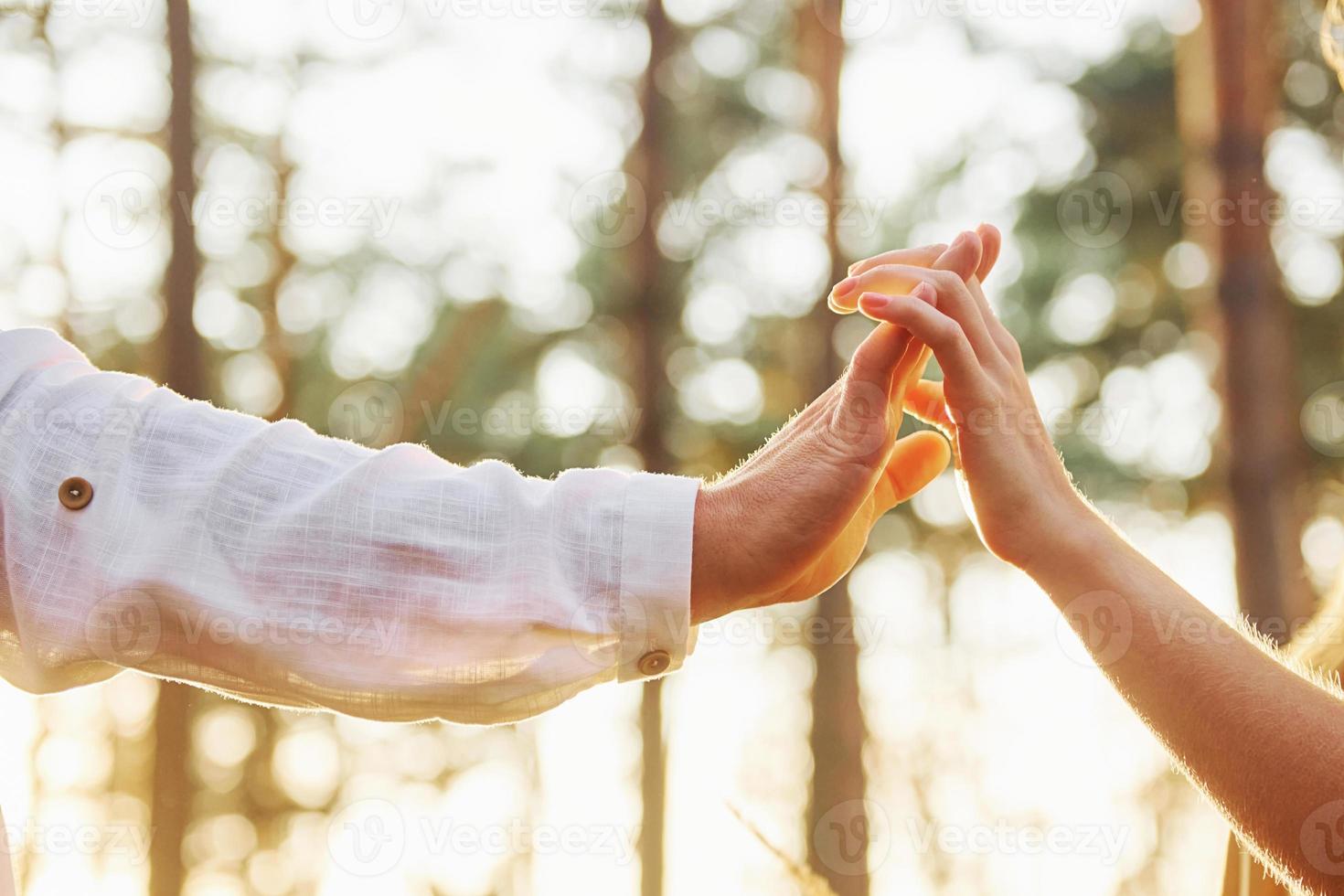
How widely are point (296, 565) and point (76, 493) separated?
0.26 m

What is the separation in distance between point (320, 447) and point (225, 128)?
8.67 m

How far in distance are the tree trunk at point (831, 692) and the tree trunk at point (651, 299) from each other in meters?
1.23

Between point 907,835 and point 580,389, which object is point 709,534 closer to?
point 580,389

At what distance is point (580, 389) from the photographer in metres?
9.20

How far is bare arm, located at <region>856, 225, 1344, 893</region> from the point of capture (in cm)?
125

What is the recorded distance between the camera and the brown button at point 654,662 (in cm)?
138

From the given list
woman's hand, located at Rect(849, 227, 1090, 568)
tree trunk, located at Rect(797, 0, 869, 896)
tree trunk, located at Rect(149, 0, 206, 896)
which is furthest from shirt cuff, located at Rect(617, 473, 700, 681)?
tree trunk, located at Rect(149, 0, 206, 896)

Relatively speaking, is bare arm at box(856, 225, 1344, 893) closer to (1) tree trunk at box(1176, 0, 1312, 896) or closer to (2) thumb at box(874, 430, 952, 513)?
(2) thumb at box(874, 430, 952, 513)

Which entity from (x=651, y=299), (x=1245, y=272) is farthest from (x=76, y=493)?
(x=1245, y=272)

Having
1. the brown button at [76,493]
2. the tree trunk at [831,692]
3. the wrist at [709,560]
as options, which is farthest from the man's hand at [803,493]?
the tree trunk at [831,692]

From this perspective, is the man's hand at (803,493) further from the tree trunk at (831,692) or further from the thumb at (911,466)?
the tree trunk at (831,692)

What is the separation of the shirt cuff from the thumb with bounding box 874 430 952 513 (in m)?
0.66

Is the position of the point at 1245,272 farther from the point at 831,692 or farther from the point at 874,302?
the point at 874,302

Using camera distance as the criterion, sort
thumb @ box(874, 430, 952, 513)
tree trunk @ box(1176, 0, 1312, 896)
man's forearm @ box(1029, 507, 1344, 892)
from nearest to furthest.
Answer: man's forearm @ box(1029, 507, 1344, 892) < thumb @ box(874, 430, 952, 513) < tree trunk @ box(1176, 0, 1312, 896)
